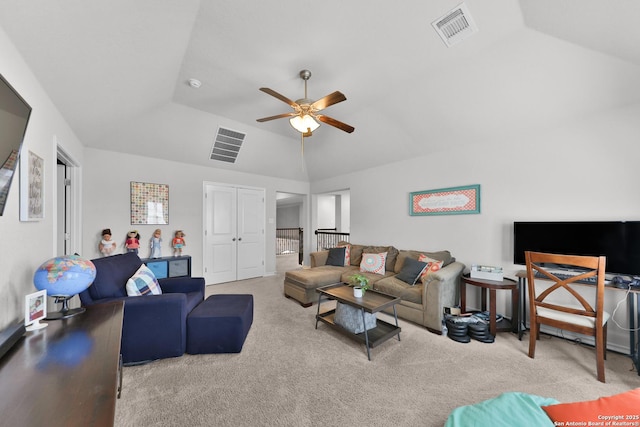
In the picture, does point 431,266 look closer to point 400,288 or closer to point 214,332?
point 400,288

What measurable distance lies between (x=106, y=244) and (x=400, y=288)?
4.48 metres

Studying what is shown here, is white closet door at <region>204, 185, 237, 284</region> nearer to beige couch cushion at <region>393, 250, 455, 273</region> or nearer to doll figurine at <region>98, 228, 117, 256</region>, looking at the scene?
doll figurine at <region>98, 228, 117, 256</region>

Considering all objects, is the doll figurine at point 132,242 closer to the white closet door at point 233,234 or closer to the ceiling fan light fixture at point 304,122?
the white closet door at point 233,234

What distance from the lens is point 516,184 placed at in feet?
10.6

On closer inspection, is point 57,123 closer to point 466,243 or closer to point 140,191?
point 140,191

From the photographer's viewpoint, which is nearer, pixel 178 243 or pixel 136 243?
pixel 136 243

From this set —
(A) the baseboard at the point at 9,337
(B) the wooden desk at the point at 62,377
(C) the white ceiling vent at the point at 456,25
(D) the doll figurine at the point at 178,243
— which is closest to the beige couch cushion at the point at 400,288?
(C) the white ceiling vent at the point at 456,25

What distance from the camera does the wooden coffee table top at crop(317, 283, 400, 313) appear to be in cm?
253

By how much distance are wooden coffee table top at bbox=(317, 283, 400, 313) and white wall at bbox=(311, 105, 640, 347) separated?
1.66m

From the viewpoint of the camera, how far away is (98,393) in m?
0.85

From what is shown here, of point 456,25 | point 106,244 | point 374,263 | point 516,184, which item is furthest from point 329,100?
point 106,244

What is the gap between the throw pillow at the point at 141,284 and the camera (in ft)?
7.81

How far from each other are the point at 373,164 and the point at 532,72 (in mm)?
2670

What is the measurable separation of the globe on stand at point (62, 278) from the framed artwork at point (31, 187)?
0.37 meters
